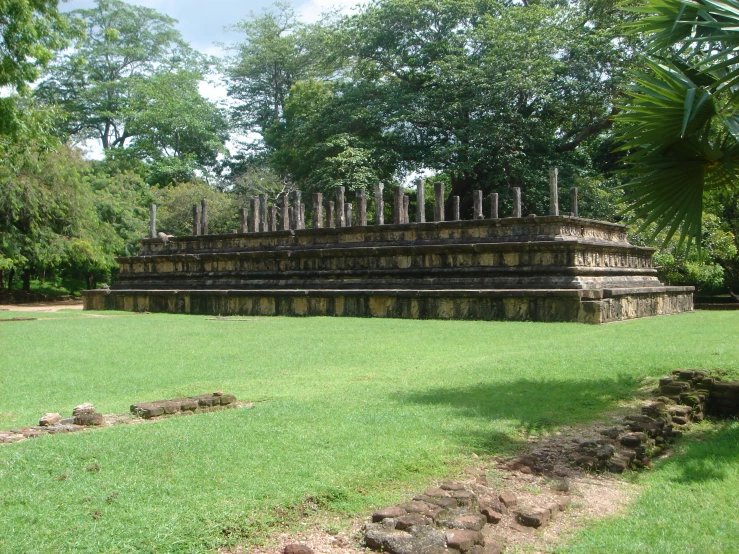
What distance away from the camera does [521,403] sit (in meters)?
6.27

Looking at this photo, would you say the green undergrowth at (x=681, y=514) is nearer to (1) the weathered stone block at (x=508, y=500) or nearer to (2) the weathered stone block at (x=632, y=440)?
(2) the weathered stone block at (x=632, y=440)

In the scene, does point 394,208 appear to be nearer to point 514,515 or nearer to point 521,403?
point 521,403

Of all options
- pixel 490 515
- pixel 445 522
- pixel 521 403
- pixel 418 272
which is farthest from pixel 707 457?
pixel 418 272

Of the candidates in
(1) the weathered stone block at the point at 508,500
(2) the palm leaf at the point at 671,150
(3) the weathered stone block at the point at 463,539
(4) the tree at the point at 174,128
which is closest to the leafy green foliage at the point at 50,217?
(4) the tree at the point at 174,128

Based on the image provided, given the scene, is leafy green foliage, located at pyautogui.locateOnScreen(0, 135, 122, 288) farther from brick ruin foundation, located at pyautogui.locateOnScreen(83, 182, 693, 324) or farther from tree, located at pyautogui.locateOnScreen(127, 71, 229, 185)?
tree, located at pyautogui.locateOnScreen(127, 71, 229, 185)

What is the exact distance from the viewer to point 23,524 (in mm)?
3350

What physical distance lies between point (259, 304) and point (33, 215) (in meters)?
13.1

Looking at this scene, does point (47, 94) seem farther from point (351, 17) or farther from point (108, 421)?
point (108, 421)

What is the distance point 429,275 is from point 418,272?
32 centimetres

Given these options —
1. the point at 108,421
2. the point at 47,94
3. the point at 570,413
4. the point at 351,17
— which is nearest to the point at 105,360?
the point at 108,421

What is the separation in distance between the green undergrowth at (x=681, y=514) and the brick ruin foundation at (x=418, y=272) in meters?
8.98

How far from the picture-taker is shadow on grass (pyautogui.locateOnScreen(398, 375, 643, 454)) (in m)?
5.24

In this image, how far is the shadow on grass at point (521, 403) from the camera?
5.24 m

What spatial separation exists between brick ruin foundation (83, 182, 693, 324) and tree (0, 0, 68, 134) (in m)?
7.75
